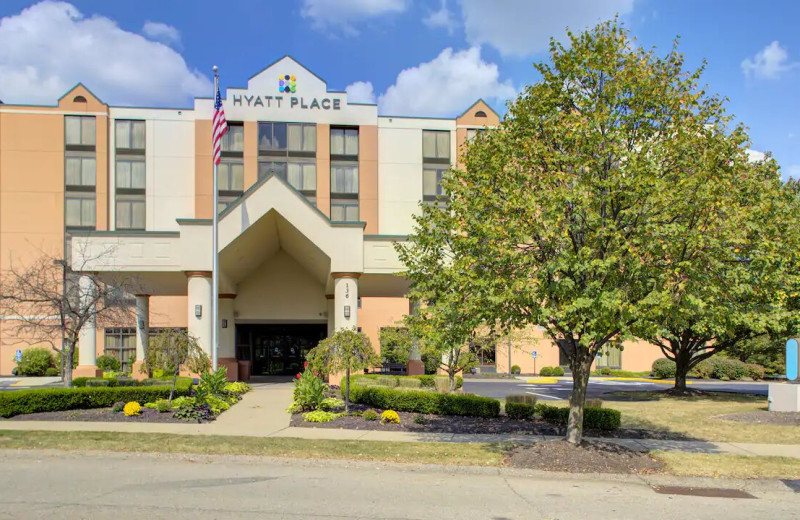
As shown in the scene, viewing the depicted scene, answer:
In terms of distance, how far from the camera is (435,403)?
17875 millimetres

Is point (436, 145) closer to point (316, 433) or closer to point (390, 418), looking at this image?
point (390, 418)

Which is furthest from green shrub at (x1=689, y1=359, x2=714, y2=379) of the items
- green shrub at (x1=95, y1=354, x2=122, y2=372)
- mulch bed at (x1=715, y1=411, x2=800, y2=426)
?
green shrub at (x1=95, y1=354, x2=122, y2=372)

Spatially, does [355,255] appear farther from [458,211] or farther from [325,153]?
[325,153]

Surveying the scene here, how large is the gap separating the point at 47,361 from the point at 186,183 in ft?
46.5

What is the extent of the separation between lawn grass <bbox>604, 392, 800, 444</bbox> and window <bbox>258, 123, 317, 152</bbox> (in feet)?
84.6

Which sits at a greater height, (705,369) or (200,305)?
(200,305)

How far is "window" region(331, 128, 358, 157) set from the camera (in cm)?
4369

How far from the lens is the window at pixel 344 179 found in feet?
143

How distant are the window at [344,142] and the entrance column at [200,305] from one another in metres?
21.0

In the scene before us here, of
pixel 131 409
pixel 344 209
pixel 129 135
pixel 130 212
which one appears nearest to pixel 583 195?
pixel 131 409

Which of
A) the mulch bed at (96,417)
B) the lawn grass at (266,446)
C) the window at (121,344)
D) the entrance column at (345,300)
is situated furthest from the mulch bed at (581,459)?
the window at (121,344)

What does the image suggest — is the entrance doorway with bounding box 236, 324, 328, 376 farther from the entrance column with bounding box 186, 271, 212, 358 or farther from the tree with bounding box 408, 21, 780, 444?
the tree with bounding box 408, 21, 780, 444

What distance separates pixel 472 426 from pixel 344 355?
156 inches

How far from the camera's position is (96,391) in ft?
59.7
